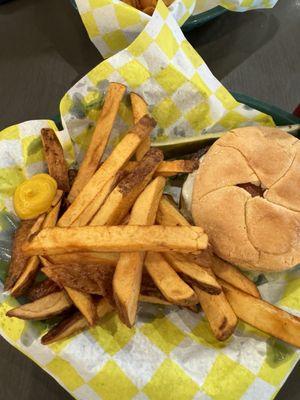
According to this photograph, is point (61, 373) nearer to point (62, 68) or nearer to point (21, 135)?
point (21, 135)

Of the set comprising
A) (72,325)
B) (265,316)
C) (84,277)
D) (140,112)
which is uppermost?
(140,112)

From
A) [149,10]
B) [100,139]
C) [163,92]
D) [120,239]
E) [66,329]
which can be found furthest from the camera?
[149,10]

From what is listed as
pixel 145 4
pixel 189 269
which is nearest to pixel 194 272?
pixel 189 269

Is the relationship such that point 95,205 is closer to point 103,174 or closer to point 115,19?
point 103,174

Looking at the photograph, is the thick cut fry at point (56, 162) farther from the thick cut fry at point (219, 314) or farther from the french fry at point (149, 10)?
the french fry at point (149, 10)

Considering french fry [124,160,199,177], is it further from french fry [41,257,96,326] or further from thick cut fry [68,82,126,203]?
french fry [41,257,96,326]

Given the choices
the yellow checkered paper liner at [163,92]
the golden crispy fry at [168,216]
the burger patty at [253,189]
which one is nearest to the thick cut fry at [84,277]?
the golden crispy fry at [168,216]

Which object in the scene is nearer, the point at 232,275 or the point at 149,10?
the point at 232,275

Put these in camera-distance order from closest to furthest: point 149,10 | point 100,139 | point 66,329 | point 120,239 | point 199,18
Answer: point 120,239 < point 66,329 < point 100,139 < point 149,10 < point 199,18
